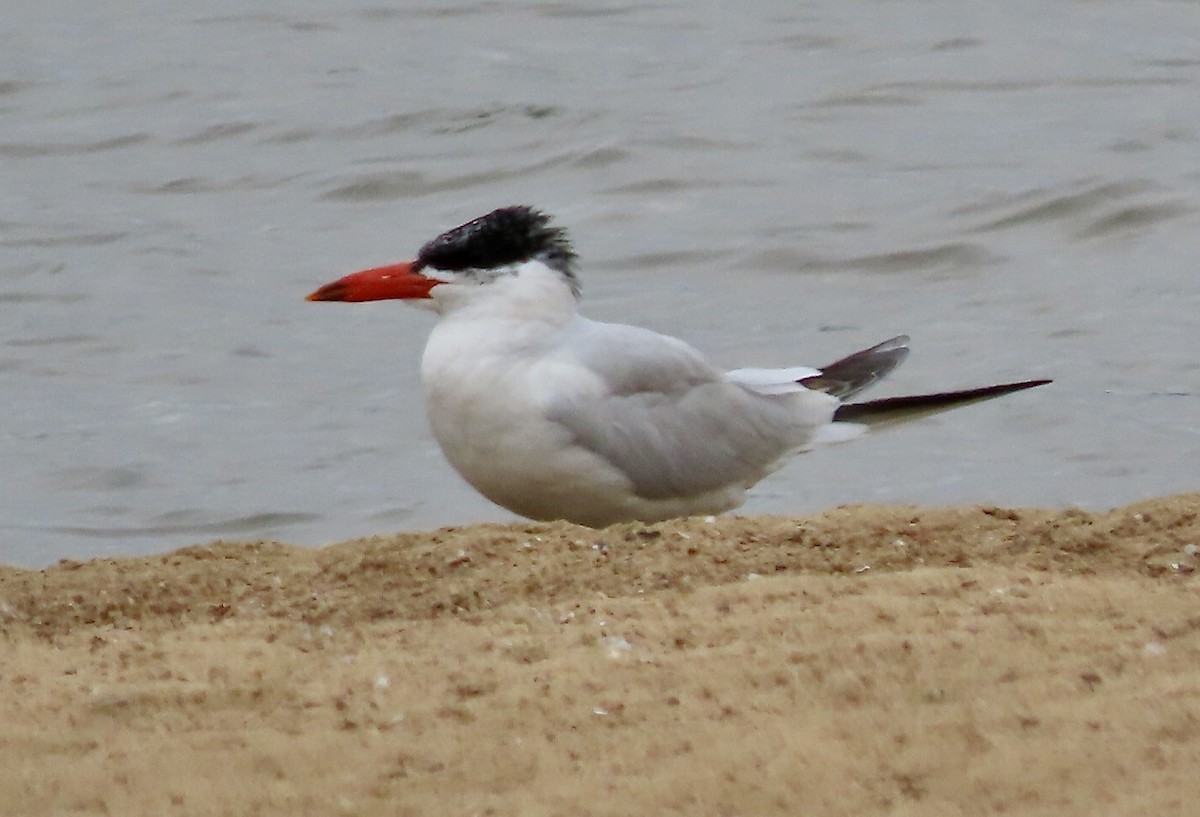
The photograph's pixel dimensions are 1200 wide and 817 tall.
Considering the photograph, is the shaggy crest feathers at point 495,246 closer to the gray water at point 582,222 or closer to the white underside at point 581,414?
the white underside at point 581,414

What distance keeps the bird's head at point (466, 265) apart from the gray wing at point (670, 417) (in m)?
0.26

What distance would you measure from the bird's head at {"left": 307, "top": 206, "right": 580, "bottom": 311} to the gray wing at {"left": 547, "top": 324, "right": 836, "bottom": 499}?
0.26m

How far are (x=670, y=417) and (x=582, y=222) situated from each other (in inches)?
233

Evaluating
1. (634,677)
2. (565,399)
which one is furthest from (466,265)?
(634,677)

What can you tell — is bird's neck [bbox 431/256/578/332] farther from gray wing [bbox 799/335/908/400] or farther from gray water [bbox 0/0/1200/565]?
gray water [bbox 0/0/1200/565]

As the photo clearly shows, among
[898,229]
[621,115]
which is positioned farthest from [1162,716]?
[621,115]

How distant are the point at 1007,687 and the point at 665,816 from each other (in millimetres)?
702

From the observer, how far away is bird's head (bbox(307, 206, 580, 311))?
18.8 ft

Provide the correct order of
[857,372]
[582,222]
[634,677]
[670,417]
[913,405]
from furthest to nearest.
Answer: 1. [582,222]
2. [857,372]
3. [913,405]
4. [670,417]
5. [634,677]

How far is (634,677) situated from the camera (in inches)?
137

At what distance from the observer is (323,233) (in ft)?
37.8

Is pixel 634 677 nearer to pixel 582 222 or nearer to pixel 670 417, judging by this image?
pixel 670 417

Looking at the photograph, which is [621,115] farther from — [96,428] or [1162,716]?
[1162,716]

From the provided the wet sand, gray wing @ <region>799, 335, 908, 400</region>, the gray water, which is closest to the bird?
gray wing @ <region>799, 335, 908, 400</region>
